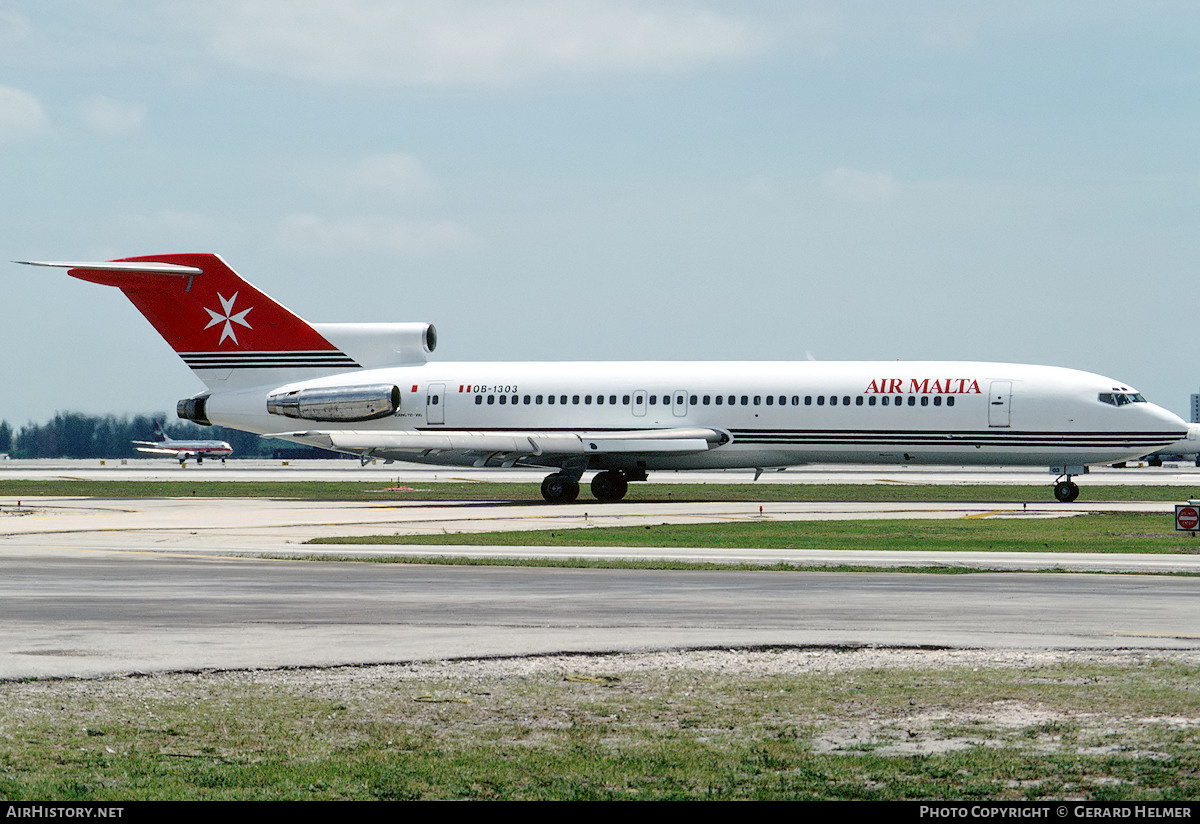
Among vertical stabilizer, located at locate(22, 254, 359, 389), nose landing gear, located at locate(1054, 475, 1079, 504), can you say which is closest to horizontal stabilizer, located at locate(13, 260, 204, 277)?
vertical stabilizer, located at locate(22, 254, 359, 389)

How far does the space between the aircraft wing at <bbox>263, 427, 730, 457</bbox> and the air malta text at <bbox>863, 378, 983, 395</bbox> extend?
17.1 ft

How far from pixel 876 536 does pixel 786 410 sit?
15.8 metres

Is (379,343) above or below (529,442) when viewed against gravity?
above

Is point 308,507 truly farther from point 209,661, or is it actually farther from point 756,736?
point 756,736

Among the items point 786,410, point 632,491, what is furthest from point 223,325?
point 786,410

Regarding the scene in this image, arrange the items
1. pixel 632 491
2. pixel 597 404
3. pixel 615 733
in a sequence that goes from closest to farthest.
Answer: pixel 615 733 < pixel 597 404 < pixel 632 491

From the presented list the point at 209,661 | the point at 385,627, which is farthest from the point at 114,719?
the point at 385,627

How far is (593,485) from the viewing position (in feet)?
163

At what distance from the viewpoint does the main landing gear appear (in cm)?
4819

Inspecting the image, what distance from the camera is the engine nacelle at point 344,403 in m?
50.1

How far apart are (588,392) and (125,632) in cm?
3470

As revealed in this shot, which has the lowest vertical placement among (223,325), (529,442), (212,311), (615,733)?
(615,733)

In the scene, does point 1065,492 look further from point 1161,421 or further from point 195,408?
point 195,408

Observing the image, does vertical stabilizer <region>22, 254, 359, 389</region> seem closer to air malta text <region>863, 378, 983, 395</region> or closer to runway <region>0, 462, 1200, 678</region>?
air malta text <region>863, 378, 983, 395</region>
